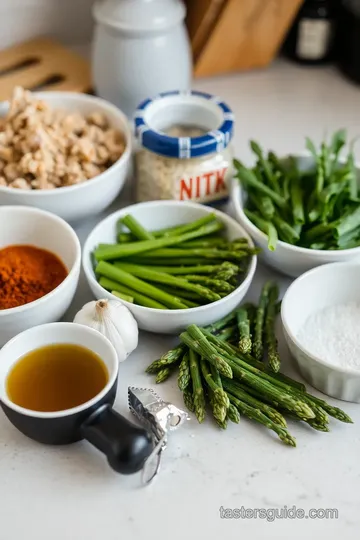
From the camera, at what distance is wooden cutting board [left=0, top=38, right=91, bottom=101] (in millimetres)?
1460

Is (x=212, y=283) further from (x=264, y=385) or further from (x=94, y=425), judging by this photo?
(x=94, y=425)

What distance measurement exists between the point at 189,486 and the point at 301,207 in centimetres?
48

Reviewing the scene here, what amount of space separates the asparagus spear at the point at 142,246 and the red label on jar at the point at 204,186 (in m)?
0.08

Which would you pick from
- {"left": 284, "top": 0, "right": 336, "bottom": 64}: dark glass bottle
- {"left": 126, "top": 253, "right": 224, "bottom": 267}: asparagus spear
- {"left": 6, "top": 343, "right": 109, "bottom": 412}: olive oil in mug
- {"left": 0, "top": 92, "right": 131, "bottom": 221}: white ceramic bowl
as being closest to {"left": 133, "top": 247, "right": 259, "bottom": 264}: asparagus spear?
{"left": 126, "top": 253, "right": 224, "bottom": 267}: asparagus spear

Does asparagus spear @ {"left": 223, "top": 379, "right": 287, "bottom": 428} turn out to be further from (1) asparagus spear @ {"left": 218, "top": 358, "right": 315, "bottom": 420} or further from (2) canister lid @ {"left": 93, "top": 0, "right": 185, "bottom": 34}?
(2) canister lid @ {"left": 93, "top": 0, "right": 185, "bottom": 34}

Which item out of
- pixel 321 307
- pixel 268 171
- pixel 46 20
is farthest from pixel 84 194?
pixel 46 20

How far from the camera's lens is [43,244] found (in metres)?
1.12

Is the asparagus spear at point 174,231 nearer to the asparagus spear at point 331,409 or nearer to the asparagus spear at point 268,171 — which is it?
the asparagus spear at point 268,171

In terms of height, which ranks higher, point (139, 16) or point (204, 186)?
point (139, 16)

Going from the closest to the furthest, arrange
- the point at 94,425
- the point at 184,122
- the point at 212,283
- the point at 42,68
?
the point at 94,425 → the point at 212,283 → the point at 184,122 → the point at 42,68

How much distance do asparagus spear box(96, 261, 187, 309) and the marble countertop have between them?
0.37 ft

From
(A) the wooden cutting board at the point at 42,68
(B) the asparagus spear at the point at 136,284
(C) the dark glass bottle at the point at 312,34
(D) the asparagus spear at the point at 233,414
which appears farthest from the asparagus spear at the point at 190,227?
(C) the dark glass bottle at the point at 312,34

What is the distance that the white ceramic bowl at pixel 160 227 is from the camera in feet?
3.31

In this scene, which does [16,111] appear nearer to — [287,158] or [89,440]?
[287,158]
